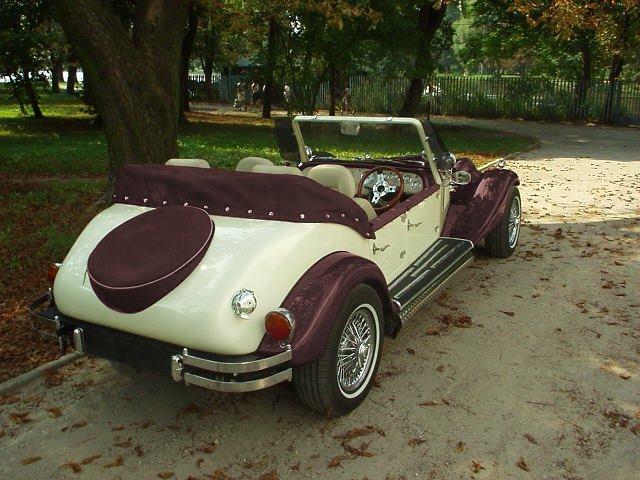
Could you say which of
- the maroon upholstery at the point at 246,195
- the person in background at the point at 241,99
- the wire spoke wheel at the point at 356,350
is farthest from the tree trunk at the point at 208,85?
the wire spoke wheel at the point at 356,350

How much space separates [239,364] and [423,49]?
1724 cm

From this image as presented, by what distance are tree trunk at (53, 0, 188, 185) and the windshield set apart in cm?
198

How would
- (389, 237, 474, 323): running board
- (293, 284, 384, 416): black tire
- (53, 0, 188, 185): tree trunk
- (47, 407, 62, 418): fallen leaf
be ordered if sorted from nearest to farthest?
(293, 284, 384, 416): black tire, (47, 407, 62, 418): fallen leaf, (389, 237, 474, 323): running board, (53, 0, 188, 185): tree trunk

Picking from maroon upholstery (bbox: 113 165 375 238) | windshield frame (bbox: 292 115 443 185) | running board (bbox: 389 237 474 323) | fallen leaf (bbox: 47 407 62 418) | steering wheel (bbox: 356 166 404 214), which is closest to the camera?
maroon upholstery (bbox: 113 165 375 238)

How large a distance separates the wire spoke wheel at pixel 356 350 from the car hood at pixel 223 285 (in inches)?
16.6

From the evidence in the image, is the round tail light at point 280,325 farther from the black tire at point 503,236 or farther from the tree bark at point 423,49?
the tree bark at point 423,49

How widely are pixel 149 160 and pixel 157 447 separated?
13.3 feet

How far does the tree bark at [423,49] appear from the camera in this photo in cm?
1834

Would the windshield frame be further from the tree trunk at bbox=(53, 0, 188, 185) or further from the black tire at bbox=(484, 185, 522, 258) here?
the tree trunk at bbox=(53, 0, 188, 185)

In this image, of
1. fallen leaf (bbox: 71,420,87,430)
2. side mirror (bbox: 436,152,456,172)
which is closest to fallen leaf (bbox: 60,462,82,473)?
fallen leaf (bbox: 71,420,87,430)

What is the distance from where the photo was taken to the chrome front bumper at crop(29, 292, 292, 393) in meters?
2.92

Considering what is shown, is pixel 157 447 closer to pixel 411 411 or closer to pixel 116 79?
pixel 411 411

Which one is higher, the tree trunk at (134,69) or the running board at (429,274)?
→ the tree trunk at (134,69)

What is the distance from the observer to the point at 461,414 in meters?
3.55
